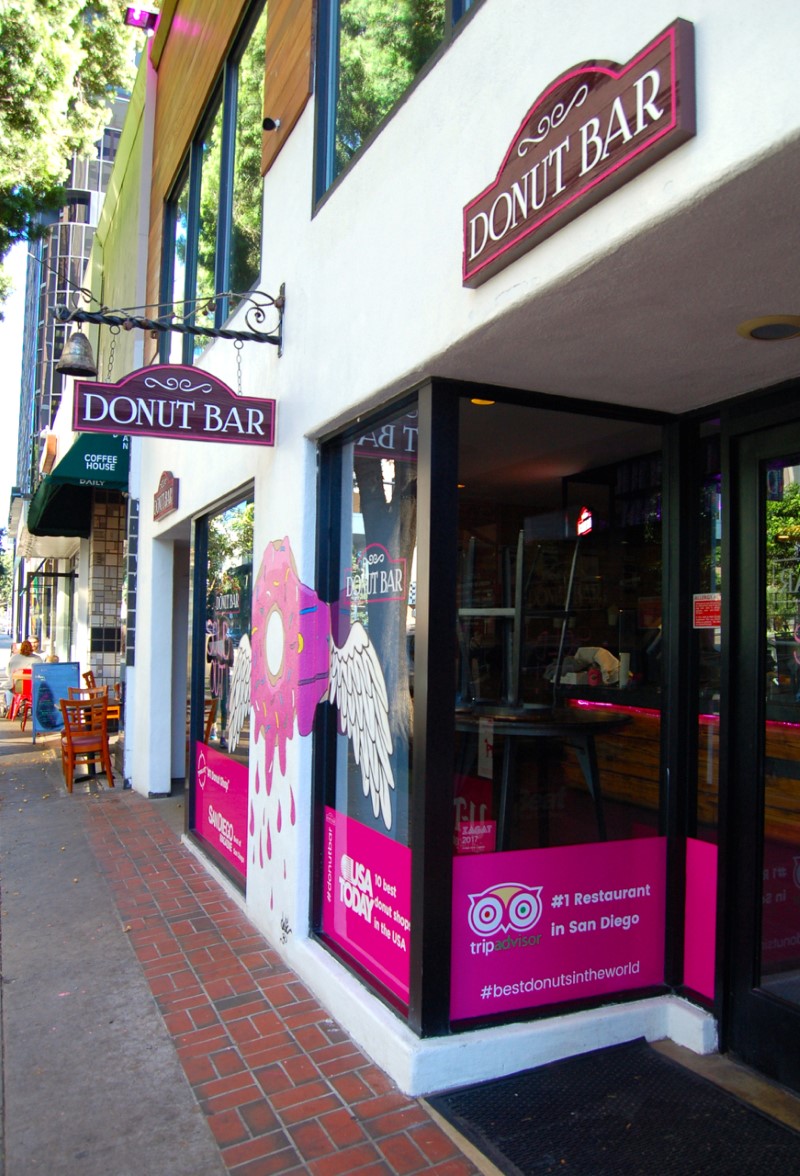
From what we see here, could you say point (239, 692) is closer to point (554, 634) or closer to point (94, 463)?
point (554, 634)

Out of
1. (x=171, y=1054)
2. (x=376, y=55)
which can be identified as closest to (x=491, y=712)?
(x=171, y=1054)

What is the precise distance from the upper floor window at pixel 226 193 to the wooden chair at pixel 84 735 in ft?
12.8

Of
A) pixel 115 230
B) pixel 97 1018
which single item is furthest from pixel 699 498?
pixel 115 230

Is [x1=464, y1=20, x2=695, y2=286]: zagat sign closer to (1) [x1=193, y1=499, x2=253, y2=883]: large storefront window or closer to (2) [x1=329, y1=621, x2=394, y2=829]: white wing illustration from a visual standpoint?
(2) [x1=329, y1=621, x2=394, y2=829]: white wing illustration

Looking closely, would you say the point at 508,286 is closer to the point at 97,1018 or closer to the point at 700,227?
the point at 700,227

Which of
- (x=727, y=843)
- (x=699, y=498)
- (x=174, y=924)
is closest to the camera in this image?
(x=727, y=843)

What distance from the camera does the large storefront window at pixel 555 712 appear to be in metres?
3.32

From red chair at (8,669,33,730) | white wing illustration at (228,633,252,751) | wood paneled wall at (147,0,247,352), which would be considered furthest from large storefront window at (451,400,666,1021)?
red chair at (8,669,33,730)

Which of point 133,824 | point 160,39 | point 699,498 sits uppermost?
point 160,39

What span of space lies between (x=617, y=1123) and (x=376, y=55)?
439 centimetres

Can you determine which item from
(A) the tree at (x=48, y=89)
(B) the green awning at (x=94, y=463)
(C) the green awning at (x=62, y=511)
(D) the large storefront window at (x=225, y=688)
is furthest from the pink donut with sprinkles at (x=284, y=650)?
(A) the tree at (x=48, y=89)

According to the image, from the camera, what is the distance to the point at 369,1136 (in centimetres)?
283

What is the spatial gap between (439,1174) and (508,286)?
270 centimetres

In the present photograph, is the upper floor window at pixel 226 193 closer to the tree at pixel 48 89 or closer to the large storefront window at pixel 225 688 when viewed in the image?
the large storefront window at pixel 225 688
